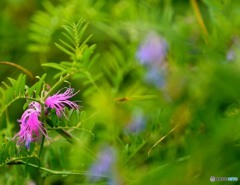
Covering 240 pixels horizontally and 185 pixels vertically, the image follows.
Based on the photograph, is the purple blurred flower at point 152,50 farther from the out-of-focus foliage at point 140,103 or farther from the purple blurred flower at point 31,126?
the purple blurred flower at point 31,126

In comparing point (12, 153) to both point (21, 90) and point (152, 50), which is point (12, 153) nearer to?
point (21, 90)

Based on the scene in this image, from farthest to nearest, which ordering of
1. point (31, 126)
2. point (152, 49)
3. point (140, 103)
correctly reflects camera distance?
point (152, 49) → point (31, 126) → point (140, 103)

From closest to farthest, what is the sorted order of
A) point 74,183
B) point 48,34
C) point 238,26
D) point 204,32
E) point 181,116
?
point 181,116
point 238,26
point 204,32
point 74,183
point 48,34

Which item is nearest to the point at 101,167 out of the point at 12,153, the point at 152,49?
the point at 12,153

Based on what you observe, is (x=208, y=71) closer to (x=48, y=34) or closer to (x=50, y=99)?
(x=50, y=99)

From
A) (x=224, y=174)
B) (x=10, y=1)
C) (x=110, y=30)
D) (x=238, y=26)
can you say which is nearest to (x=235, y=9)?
(x=238, y=26)

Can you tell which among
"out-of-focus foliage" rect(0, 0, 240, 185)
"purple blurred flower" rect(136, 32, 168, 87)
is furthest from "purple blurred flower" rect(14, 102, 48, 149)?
"purple blurred flower" rect(136, 32, 168, 87)
